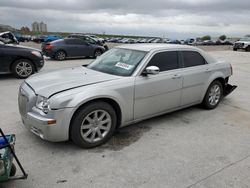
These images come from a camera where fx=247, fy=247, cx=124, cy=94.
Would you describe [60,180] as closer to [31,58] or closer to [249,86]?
[31,58]

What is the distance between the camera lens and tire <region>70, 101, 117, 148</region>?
3.34m

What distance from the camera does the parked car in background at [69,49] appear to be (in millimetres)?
14148

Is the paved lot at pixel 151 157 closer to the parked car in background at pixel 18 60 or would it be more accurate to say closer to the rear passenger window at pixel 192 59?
the rear passenger window at pixel 192 59

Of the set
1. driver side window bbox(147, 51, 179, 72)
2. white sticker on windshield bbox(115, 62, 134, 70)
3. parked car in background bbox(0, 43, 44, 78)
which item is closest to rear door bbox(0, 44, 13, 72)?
parked car in background bbox(0, 43, 44, 78)

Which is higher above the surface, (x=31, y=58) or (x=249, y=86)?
(x=31, y=58)

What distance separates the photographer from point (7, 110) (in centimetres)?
503

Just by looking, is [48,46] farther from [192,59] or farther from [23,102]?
[23,102]

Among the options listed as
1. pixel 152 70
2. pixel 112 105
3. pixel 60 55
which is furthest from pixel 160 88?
pixel 60 55

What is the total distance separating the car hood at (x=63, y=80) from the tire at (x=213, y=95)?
91.6 inches

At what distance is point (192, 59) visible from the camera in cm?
491

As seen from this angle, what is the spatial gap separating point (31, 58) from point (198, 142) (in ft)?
21.0

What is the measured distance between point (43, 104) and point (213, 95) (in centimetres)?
367

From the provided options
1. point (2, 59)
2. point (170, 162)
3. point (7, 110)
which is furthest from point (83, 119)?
point (2, 59)

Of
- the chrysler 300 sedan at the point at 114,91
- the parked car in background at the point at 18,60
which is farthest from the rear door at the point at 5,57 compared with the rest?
the chrysler 300 sedan at the point at 114,91
